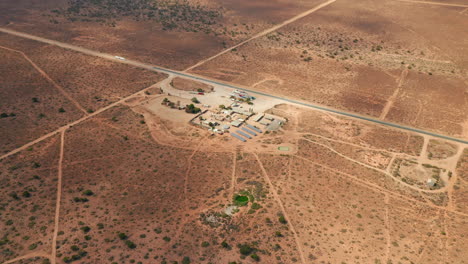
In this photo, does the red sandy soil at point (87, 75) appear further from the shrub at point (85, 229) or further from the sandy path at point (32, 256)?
the sandy path at point (32, 256)

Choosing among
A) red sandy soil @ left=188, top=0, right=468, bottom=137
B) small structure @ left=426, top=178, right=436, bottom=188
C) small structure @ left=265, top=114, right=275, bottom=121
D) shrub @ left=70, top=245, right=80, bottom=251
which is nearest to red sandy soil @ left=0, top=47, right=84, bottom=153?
shrub @ left=70, top=245, right=80, bottom=251

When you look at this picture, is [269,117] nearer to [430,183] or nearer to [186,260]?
[430,183]

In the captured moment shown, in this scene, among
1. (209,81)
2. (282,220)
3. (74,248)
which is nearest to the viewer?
(74,248)

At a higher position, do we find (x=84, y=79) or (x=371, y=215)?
(x=84, y=79)

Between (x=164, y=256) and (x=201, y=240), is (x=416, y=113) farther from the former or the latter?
(x=164, y=256)

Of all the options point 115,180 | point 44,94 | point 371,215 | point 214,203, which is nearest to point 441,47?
point 371,215

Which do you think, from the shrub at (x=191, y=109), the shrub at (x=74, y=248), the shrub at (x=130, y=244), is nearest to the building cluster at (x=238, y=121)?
the shrub at (x=191, y=109)

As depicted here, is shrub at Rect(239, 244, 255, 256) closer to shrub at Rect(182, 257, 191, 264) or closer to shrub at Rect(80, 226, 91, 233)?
shrub at Rect(182, 257, 191, 264)

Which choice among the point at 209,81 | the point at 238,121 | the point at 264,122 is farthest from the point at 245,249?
the point at 209,81
